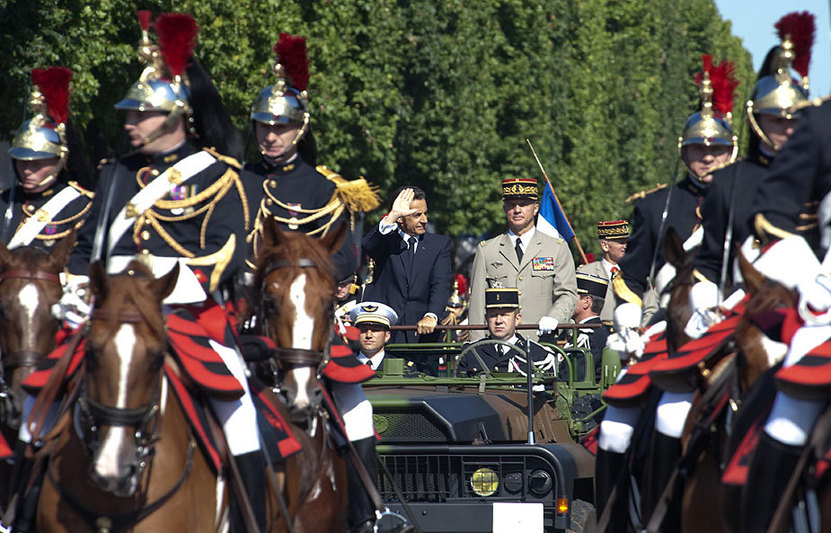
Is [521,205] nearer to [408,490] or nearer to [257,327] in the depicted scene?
[408,490]

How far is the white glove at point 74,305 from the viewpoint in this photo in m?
8.40

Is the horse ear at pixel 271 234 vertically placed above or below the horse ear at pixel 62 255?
above

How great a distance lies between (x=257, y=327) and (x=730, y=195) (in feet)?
8.07

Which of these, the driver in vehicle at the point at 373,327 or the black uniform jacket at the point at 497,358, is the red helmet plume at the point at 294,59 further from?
the black uniform jacket at the point at 497,358

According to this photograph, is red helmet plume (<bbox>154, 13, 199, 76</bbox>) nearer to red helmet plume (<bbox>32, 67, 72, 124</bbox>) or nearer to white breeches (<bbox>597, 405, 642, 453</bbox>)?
red helmet plume (<bbox>32, 67, 72, 124</bbox>)

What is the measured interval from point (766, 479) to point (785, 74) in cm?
231

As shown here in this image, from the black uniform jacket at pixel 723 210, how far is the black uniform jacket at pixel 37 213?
4047 millimetres

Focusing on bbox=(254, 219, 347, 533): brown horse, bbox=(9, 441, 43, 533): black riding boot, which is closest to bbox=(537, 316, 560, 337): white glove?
bbox=(254, 219, 347, 533): brown horse

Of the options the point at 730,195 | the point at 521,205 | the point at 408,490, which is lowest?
the point at 408,490

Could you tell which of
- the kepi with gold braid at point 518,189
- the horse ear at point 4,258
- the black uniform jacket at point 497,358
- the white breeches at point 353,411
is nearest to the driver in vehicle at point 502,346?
the black uniform jacket at point 497,358

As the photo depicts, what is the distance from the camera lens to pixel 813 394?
20.7 ft

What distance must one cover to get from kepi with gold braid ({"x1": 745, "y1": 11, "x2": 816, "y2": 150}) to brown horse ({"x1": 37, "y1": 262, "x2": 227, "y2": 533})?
2838mm

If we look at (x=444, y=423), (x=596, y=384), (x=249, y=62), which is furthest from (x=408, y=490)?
(x=249, y=62)

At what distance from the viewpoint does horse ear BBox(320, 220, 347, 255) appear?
351 inches
